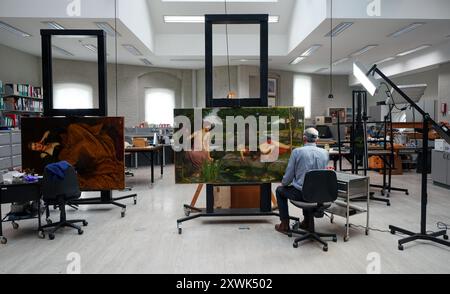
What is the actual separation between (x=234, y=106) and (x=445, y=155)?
Result: 4975mm

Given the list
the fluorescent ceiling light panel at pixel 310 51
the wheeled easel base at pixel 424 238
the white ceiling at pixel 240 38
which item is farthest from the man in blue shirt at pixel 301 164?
the fluorescent ceiling light panel at pixel 310 51

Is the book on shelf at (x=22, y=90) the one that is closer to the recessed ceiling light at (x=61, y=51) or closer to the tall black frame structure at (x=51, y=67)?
the recessed ceiling light at (x=61, y=51)

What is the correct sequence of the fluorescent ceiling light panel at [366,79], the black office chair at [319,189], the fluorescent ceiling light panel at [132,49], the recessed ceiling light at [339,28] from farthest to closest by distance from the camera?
1. the fluorescent ceiling light panel at [132,49]
2. the recessed ceiling light at [339,28]
3. the fluorescent ceiling light panel at [366,79]
4. the black office chair at [319,189]

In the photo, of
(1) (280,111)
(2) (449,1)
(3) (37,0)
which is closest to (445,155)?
(2) (449,1)

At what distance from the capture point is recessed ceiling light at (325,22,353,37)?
7.27 m

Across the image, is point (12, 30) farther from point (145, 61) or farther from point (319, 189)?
point (319, 189)

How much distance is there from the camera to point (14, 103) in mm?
9078

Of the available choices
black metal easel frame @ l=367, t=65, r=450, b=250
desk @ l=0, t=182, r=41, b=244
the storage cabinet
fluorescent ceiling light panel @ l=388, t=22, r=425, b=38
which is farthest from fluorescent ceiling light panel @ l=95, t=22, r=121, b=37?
the storage cabinet

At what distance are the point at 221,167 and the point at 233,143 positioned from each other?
1.15 ft

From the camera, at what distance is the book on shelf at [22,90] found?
29.5 feet

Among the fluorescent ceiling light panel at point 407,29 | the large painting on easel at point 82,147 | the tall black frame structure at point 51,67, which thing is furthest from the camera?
the fluorescent ceiling light panel at point 407,29

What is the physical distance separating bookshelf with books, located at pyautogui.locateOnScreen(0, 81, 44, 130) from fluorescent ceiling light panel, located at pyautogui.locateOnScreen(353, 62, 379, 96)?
7.55 metres

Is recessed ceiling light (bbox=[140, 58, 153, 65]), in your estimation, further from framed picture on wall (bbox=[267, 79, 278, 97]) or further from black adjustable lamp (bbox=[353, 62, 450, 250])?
black adjustable lamp (bbox=[353, 62, 450, 250])

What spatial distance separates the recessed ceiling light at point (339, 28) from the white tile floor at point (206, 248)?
13.2 feet
